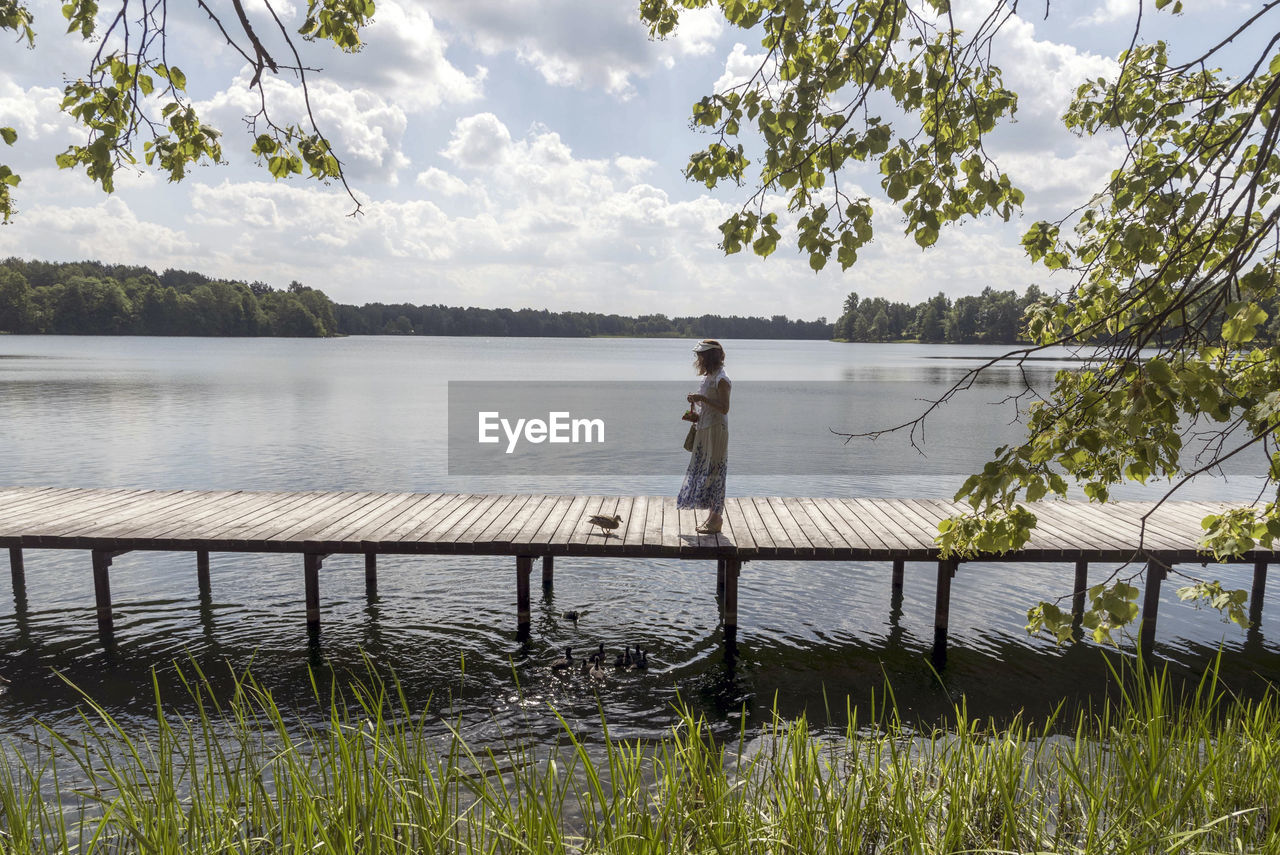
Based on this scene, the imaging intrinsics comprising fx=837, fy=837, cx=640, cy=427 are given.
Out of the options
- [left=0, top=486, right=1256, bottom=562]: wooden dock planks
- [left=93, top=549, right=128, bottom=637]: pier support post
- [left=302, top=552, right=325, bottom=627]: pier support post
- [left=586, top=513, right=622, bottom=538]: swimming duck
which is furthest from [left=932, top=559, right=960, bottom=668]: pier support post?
[left=93, top=549, right=128, bottom=637]: pier support post

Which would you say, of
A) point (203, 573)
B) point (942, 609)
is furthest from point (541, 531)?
point (203, 573)

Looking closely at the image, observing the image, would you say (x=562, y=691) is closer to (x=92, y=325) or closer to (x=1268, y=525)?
(x=1268, y=525)

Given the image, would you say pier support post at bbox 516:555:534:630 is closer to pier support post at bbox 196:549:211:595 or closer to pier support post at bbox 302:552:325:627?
pier support post at bbox 302:552:325:627

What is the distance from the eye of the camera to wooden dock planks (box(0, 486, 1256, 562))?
814 centimetres

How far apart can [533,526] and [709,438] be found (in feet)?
6.90

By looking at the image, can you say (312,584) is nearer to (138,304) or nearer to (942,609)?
(942,609)

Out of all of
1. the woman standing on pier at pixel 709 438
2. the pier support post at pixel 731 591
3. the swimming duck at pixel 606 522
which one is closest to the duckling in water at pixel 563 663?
the swimming duck at pixel 606 522

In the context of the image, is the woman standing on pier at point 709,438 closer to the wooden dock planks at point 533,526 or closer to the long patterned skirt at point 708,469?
Answer: the long patterned skirt at point 708,469

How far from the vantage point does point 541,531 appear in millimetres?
8586

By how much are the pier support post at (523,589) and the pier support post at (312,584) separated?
2024 mm

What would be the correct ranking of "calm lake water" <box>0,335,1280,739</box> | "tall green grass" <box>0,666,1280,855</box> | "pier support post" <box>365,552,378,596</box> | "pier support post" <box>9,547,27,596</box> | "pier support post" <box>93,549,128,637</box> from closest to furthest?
"tall green grass" <box>0,666,1280,855</box>
"calm lake water" <box>0,335,1280,739</box>
"pier support post" <box>93,549,128,637</box>
"pier support post" <box>9,547,27,596</box>
"pier support post" <box>365,552,378,596</box>

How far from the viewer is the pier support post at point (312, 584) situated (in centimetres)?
867

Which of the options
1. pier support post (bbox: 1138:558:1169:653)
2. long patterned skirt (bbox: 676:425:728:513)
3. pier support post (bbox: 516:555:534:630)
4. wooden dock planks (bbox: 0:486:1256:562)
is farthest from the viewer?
pier support post (bbox: 1138:558:1169:653)

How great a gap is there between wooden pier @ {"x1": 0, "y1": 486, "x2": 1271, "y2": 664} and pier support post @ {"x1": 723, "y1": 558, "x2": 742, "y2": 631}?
0.7 inches
